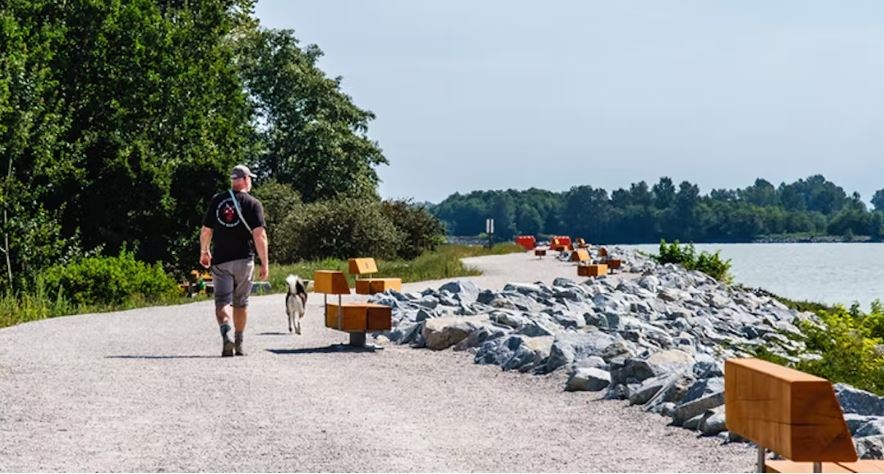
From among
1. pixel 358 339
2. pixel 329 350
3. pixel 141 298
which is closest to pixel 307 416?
pixel 329 350

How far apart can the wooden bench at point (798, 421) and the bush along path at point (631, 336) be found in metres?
2.25

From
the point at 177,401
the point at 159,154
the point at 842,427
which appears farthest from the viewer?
the point at 159,154

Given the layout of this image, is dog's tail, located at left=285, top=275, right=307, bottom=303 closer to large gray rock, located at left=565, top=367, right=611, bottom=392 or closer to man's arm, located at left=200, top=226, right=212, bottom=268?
man's arm, located at left=200, top=226, right=212, bottom=268

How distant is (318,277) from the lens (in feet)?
55.9

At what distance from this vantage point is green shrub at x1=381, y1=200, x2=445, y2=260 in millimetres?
49531

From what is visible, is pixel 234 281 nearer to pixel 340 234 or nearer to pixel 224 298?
pixel 224 298

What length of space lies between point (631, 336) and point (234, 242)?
19.2ft

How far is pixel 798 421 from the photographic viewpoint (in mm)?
5160

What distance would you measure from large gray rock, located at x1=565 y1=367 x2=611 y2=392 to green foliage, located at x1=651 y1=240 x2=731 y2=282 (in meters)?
32.7

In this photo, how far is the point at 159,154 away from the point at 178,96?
1.60 meters

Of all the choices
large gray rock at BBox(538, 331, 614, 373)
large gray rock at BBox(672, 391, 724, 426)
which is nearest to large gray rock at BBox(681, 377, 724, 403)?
large gray rock at BBox(672, 391, 724, 426)

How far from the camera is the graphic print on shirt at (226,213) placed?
13328mm

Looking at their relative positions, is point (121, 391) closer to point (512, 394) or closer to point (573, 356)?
point (512, 394)

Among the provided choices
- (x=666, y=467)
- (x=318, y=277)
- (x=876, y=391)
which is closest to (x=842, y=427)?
(x=666, y=467)
